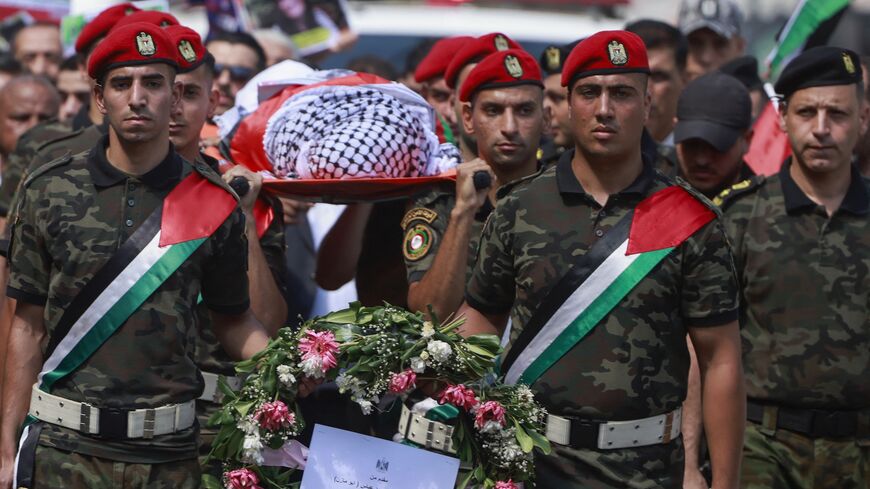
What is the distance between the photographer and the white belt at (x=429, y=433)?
18.0ft

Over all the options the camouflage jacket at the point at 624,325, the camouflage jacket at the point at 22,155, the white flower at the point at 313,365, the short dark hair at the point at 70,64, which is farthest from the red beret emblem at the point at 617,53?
the short dark hair at the point at 70,64

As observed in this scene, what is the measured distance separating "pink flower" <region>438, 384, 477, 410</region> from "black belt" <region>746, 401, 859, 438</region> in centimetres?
189

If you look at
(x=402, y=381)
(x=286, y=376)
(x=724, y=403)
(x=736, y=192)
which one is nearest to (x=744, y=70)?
(x=736, y=192)

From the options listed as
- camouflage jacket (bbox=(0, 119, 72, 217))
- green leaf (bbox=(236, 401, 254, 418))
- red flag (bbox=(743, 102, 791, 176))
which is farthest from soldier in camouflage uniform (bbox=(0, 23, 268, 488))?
red flag (bbox=(743, 102, 791, 176))

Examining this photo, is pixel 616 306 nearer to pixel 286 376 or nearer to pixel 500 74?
pixel 286 376

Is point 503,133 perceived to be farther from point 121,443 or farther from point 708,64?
point 708,64

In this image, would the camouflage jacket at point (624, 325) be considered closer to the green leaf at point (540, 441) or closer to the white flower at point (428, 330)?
the green leaf at point (540, 441)

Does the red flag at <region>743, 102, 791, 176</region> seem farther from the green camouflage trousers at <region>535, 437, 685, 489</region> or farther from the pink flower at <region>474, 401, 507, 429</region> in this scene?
the pink flower at <region>474, 401, 507, 429</region>

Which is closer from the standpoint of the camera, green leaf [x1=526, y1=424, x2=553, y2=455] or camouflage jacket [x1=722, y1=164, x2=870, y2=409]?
green leaf [x1=526, y1=424, x2=553, y2=455]

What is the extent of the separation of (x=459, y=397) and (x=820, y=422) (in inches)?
79.9

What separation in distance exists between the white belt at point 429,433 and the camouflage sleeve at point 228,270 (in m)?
0.89

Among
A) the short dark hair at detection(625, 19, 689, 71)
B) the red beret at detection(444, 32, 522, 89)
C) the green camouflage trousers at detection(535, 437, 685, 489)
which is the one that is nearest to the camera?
the green camouflage trousers at detection(535, 437, 685, 489)

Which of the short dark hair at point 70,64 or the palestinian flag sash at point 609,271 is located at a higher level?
the short dark hair at point 70,64

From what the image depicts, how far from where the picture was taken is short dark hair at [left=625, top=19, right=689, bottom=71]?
9.33 metres
